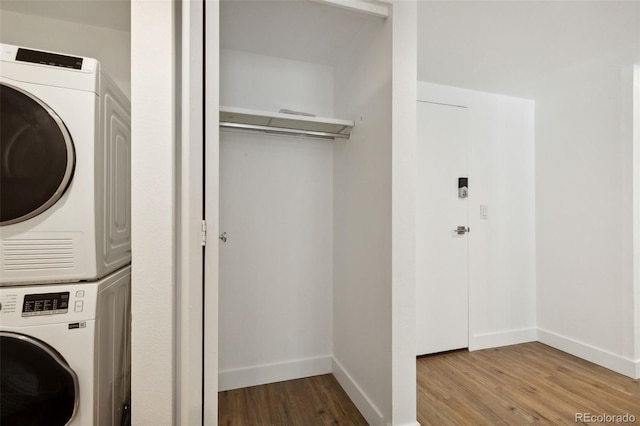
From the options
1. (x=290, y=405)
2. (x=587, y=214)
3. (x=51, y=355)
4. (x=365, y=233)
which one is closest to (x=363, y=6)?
(x=365, y=233)

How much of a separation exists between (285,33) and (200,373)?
6.41ft

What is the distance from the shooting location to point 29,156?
41.4 inches

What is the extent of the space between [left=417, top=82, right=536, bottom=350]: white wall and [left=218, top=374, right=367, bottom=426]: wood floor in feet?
4.82

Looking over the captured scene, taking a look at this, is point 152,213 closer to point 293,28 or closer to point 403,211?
point 403,211

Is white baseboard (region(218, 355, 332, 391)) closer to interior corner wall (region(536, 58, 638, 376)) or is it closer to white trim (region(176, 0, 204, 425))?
white trim (region(176, 0, 204, 425))

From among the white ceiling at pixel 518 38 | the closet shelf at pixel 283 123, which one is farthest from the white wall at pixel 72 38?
the white ceiling at pixel 518 38

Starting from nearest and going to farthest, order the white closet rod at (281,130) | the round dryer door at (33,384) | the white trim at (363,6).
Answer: the round dryer door at (33,384) < the white trim at (363,6) < the white closet rod at (281,130)

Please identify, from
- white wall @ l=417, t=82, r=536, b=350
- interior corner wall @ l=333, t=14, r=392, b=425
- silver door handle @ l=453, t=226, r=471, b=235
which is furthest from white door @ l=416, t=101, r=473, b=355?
interior corner wall @ l=333, t=14, r=392, b=425

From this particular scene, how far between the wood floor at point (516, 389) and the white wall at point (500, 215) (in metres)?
0.31

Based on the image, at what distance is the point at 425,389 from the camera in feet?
6.80

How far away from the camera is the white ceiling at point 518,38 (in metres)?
1.69

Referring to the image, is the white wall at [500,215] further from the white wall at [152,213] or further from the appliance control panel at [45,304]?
the appliance control panel at [45,304]

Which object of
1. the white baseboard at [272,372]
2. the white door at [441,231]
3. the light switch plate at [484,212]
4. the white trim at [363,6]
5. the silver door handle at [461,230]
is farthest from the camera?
the light switch plate at [484,212]

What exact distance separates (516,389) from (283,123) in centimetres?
247
